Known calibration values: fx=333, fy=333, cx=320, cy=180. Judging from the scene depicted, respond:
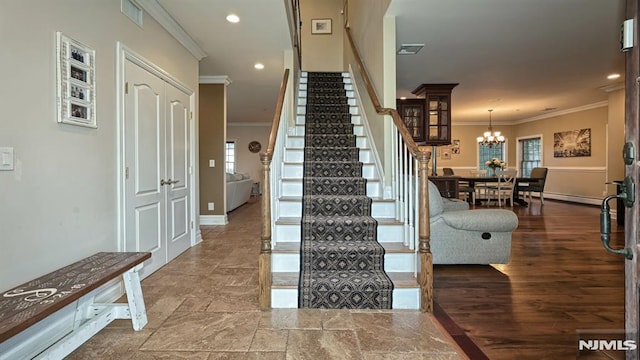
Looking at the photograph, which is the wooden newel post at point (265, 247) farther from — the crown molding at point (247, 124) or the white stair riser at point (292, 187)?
the crown molding at point (247, 124)

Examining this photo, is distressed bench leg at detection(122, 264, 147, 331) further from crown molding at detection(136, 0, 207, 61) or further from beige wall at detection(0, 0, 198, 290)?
crown molding at detection(136, 0, 207, 61)

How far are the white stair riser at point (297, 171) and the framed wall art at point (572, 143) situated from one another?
808 centimetres

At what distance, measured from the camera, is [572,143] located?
30.7 feet

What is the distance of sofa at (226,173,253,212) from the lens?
23.5ft

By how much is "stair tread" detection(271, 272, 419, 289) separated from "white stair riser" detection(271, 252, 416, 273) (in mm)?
49

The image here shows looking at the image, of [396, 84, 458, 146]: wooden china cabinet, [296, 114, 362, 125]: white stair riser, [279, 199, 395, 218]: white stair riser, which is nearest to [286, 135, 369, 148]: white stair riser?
[296, 114, 362, 125]: white stair riser

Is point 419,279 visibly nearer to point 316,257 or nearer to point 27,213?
point 316,257

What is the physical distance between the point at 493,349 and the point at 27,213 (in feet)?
9.15

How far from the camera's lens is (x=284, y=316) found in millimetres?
2334

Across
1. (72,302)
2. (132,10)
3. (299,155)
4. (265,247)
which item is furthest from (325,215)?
(132,10)

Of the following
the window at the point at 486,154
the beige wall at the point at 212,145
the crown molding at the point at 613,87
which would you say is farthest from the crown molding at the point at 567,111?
the beige wall at the point at 212,145

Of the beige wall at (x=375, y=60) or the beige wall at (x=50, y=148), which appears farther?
the beige wall at (x=375, y=60)

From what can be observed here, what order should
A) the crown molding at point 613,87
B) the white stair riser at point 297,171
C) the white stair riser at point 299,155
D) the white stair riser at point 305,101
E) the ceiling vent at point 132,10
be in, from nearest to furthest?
the ceiling vent at point 132,10 < the white stair riser at point 297,171 < the white stair riser at point 299,155 < the white stair riser at point 305,101 < the crown molding at point 613,87

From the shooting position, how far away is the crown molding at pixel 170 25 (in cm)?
316
